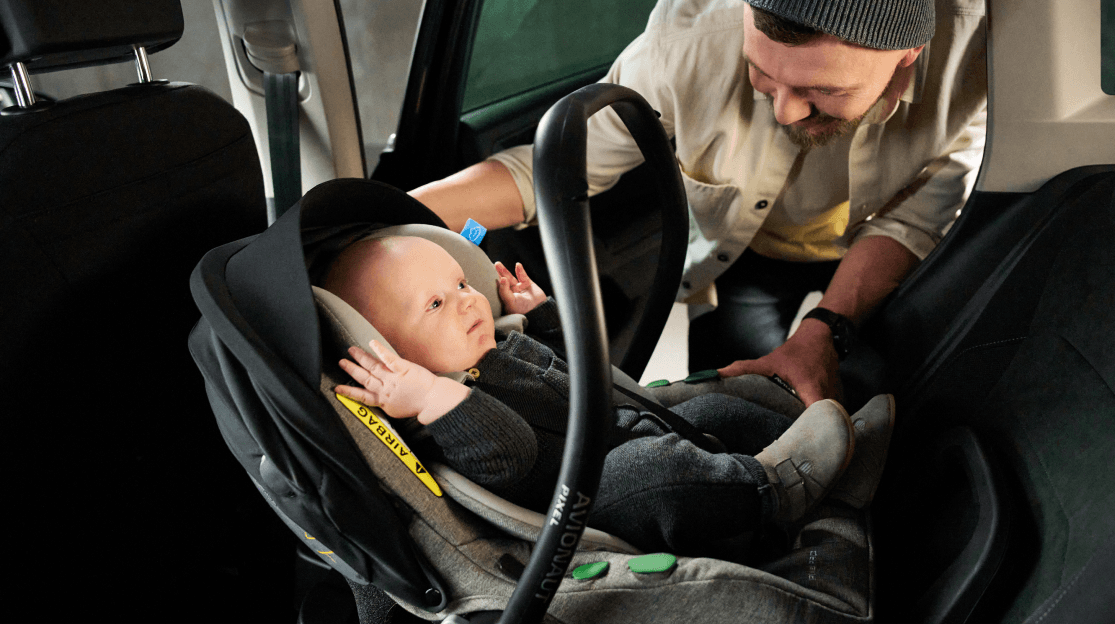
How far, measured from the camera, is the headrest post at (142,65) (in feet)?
4.08

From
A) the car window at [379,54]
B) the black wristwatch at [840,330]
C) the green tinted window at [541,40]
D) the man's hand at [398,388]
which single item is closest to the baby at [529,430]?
the man's hand at [398,388]

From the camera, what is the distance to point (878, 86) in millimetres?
1220

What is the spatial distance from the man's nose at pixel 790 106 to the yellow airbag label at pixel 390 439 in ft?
2.78

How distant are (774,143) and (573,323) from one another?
3.28 ft

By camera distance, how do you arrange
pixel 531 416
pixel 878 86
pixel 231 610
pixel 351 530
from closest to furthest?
pixel 351 530 → pixel 531 416 → pixel 878 86 → pixel 231 610

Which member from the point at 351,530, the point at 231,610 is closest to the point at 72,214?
the point at 351,530

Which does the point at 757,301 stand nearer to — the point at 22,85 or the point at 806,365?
the point at 806,365

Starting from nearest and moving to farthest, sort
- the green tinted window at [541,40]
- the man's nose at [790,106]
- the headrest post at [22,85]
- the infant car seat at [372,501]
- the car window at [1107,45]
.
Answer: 1. the infant car seat at [372,501]
2. the car window at [1107,45]
3. the headrest post at [22,85]
4. the man's nose at [790,106]
5. the green tinted window at [541,40]

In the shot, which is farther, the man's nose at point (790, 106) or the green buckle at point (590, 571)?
the man's nose at point (790, 106)

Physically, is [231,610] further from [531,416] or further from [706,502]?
[706,502]

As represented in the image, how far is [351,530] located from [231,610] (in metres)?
0.98

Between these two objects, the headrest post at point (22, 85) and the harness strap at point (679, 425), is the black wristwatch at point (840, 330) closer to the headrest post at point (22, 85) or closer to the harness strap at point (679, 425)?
the harness strap at point (679, 425)

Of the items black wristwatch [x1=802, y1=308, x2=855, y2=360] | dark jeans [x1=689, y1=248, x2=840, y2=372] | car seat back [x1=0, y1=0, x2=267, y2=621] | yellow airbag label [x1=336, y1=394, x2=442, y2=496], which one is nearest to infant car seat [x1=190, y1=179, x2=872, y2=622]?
yellow airbag label [x1=336, y1=394, x2=442, y2=496]

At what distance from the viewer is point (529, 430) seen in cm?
102
